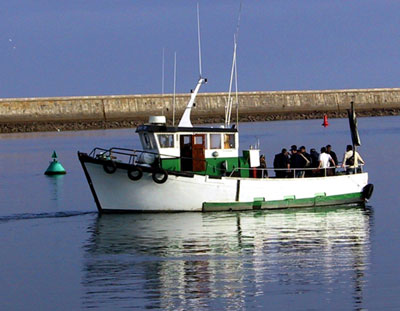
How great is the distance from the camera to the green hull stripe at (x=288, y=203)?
26.1 metres

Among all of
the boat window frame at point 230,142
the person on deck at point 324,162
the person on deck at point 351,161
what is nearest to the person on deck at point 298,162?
the person on deck at point 324,162

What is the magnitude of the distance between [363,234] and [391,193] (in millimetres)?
9171

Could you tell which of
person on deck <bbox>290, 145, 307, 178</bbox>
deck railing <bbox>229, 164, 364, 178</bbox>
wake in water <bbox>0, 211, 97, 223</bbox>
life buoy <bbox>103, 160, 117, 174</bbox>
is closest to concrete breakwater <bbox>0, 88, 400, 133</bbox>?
wake in water <bbox>0, 211, 97, 223</bbox>

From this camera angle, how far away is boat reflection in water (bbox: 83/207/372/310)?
16.8 metres

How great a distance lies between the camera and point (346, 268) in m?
18.9

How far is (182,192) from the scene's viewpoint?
25766 mm

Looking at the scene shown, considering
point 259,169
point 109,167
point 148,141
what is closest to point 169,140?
point 148,141

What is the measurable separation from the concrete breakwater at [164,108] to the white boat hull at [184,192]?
242ft

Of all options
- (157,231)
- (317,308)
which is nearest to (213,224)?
(157,231)

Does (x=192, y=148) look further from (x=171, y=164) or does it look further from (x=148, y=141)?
(x=148, y=141)

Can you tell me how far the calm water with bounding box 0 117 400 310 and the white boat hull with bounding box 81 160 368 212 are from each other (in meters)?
0.29

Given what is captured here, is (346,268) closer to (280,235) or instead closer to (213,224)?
(280,235)

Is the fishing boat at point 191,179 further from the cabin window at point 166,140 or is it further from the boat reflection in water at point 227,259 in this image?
the boat reflection in water at point 227,259

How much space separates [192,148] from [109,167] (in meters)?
2.31
